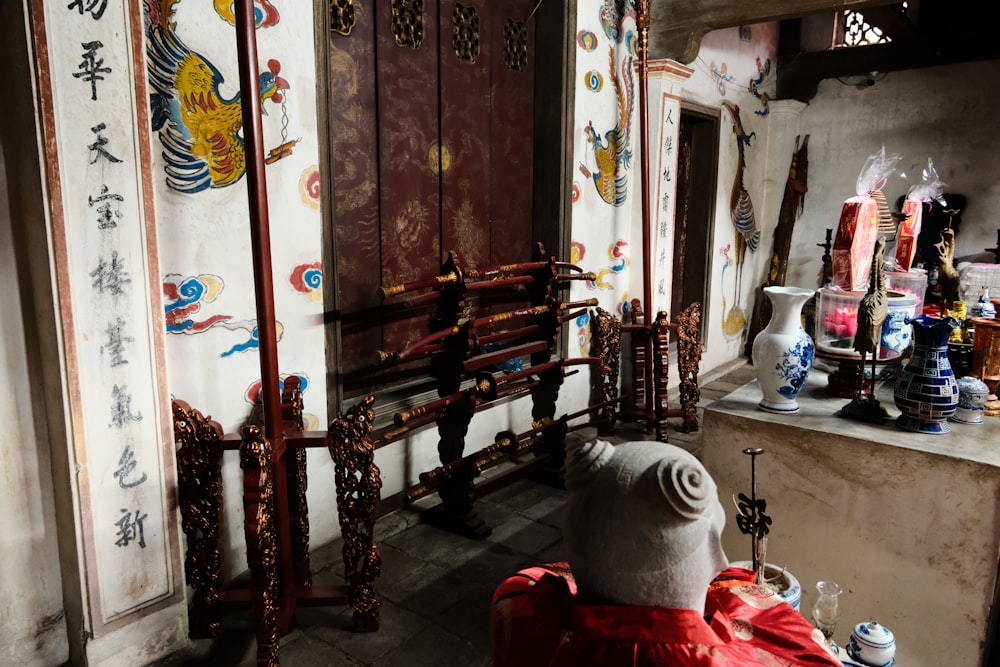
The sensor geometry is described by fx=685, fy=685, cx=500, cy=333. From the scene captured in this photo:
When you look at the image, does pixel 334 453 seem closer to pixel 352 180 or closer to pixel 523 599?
pixel 523 599

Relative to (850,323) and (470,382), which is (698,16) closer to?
(850,323)

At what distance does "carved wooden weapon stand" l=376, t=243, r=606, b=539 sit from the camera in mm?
2920

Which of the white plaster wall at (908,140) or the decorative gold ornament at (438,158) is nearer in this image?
the decorative gold ornament at (438,158)

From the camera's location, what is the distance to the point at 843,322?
2.79 metres

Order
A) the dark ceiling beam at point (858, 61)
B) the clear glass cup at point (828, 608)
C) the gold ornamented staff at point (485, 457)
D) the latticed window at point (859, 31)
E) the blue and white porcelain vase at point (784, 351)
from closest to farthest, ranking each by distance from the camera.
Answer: the clear glass cup at point (828, 608), the blue and white porcelain vase at point (784, 351), the gold ornamented staff at point (485, 457), the dark ceiling beam at point (858, 61), the latticed window at point (859, 31)

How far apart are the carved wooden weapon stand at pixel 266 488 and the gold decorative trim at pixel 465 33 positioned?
1814 mm

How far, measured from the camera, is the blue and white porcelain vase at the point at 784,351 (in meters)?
2.39

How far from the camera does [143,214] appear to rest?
6.48 feet

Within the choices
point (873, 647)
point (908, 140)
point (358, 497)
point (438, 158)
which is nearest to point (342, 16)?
point (438, 158)

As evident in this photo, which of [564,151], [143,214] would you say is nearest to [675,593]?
[143,214]

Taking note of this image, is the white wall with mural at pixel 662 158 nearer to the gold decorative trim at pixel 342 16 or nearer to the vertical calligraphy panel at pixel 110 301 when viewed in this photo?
the gold decorative trim at pixel 342 16

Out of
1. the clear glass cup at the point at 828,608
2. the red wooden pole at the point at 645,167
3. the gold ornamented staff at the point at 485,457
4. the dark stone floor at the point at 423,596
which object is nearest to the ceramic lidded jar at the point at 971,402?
the clear glass cup at the point at 828,608

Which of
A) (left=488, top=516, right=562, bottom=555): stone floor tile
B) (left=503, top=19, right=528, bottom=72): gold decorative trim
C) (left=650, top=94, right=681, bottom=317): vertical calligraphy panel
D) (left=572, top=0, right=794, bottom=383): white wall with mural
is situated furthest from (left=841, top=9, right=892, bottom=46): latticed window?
(left=488, top=516, right=562, bottom=555): stone floor tile

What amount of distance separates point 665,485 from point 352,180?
2.42 metres
